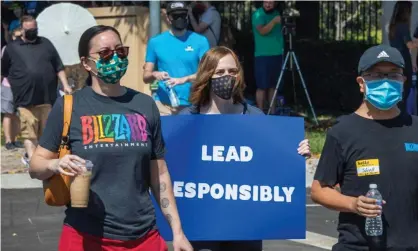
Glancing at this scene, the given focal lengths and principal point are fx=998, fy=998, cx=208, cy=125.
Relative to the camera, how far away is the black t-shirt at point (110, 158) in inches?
181

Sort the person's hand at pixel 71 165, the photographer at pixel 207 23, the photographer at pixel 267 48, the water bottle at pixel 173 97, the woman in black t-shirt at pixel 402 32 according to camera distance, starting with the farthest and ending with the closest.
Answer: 1. the photographer at pixel 267 48
2. the photographer at pixel 207 23
3. the woman in black t-shirt at pixel 402 32
4. the water bottle at pixel 173 97
5. the person's hand at pixel 71 165

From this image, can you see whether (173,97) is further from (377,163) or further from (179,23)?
(377,163)

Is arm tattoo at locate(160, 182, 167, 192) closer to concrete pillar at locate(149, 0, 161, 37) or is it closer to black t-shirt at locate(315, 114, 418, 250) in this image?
black t-shirt at locate(315, 114, 418, 250)

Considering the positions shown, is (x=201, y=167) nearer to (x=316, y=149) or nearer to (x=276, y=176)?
(x=276, y=176)

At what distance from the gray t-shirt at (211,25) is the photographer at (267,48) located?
1053 millimetres

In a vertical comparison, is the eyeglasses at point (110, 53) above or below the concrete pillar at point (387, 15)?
above

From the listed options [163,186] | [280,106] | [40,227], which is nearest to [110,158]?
[163,186]

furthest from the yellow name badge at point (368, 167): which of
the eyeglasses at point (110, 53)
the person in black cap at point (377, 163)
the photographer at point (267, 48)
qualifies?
the photographer at point (267, 48)

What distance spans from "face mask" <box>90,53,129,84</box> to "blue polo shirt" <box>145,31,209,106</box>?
5131 mm

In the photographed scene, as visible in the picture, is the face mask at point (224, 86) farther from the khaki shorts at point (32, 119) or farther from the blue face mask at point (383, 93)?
the khaki shorts at point (32, 119)

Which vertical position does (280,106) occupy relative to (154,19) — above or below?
below

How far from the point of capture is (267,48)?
16.3 meters

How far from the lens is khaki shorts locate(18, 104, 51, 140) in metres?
12.7

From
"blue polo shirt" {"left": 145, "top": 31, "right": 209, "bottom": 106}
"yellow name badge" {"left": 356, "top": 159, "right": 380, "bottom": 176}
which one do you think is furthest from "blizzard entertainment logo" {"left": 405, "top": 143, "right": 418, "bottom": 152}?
"blue polo shirt" {"left": 145, "top": 31, "right": 209, "bottom": 106}
